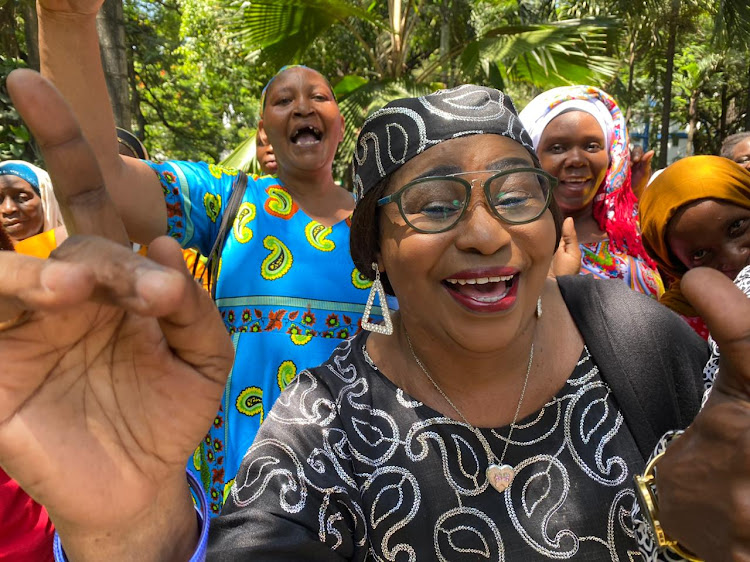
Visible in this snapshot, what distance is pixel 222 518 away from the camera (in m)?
1.32

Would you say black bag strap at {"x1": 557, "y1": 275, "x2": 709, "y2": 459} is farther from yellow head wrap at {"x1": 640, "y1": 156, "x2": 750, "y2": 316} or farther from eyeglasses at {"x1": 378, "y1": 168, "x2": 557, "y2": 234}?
yellow head wrap at {"x1": 640, "y1": 156, "x2": 750, "y2": 316}

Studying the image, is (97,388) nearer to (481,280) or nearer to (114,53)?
(481,280)

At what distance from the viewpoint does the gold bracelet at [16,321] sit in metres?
0.96

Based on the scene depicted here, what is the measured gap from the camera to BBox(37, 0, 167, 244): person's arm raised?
1.49 meters

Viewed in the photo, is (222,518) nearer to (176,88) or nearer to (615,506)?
(615,506)

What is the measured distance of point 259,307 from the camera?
2.39m

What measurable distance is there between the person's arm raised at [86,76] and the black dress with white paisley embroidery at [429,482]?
833 millimetres

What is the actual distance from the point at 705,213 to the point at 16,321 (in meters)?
2.38

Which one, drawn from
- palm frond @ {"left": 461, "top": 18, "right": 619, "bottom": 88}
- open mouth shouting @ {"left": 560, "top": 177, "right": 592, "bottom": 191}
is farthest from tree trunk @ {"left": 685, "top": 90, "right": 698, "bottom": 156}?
open mouth shouting @ {"left": 560, "top": 177, "right": 592, "bottom": 191}

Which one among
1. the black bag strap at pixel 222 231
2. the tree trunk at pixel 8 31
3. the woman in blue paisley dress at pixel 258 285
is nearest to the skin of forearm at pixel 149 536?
the woman in blue paisley dress at pixel 258 285

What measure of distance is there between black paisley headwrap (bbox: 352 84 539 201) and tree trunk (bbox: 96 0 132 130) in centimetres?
303

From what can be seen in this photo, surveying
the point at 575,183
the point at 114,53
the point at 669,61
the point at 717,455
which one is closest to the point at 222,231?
the point at 575,183

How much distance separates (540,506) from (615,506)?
0.17 meters

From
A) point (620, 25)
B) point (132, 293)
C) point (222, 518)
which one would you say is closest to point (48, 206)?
point (222, 518)
